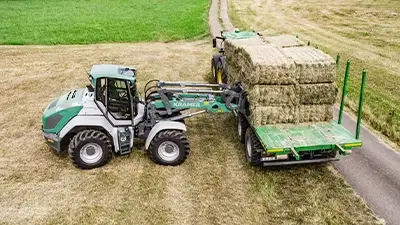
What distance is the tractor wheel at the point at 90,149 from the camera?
11.0m

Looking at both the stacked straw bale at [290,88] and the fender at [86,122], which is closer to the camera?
the fender at [86,122]

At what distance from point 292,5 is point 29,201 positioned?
36.2 meters

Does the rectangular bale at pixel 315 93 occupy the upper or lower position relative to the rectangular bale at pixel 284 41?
lower

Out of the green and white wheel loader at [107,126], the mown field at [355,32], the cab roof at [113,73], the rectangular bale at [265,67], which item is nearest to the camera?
the cab roof at [113,73]

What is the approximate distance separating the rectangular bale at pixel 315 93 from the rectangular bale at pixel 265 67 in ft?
1.20

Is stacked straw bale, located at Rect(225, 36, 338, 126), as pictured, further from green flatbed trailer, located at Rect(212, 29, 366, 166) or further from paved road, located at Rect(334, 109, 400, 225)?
paved road, located at Rect(334, 109, 400, 225)

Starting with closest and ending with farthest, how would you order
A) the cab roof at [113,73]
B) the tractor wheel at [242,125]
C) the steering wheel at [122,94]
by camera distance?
the cab roof at [113,73], the steering wheel at [122,94], the tractor wheel at [242,125]

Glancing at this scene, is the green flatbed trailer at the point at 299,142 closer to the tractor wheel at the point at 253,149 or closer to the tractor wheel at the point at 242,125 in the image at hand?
the tractor wheel at the point at 253,149

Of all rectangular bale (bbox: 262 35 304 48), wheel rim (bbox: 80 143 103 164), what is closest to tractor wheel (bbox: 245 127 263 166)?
rectangular bale (bbox: 262 35 304 48)

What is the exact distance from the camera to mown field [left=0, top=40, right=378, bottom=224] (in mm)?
9469

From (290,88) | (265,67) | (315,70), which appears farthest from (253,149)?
(315,70)

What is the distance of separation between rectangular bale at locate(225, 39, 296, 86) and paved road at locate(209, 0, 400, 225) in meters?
2.82


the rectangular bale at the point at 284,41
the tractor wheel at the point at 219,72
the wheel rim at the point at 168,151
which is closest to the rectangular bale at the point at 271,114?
the wheel rim at the point at 168,151

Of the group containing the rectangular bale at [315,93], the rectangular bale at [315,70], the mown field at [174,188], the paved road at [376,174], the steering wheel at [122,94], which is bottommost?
the paved road at [376,174]
